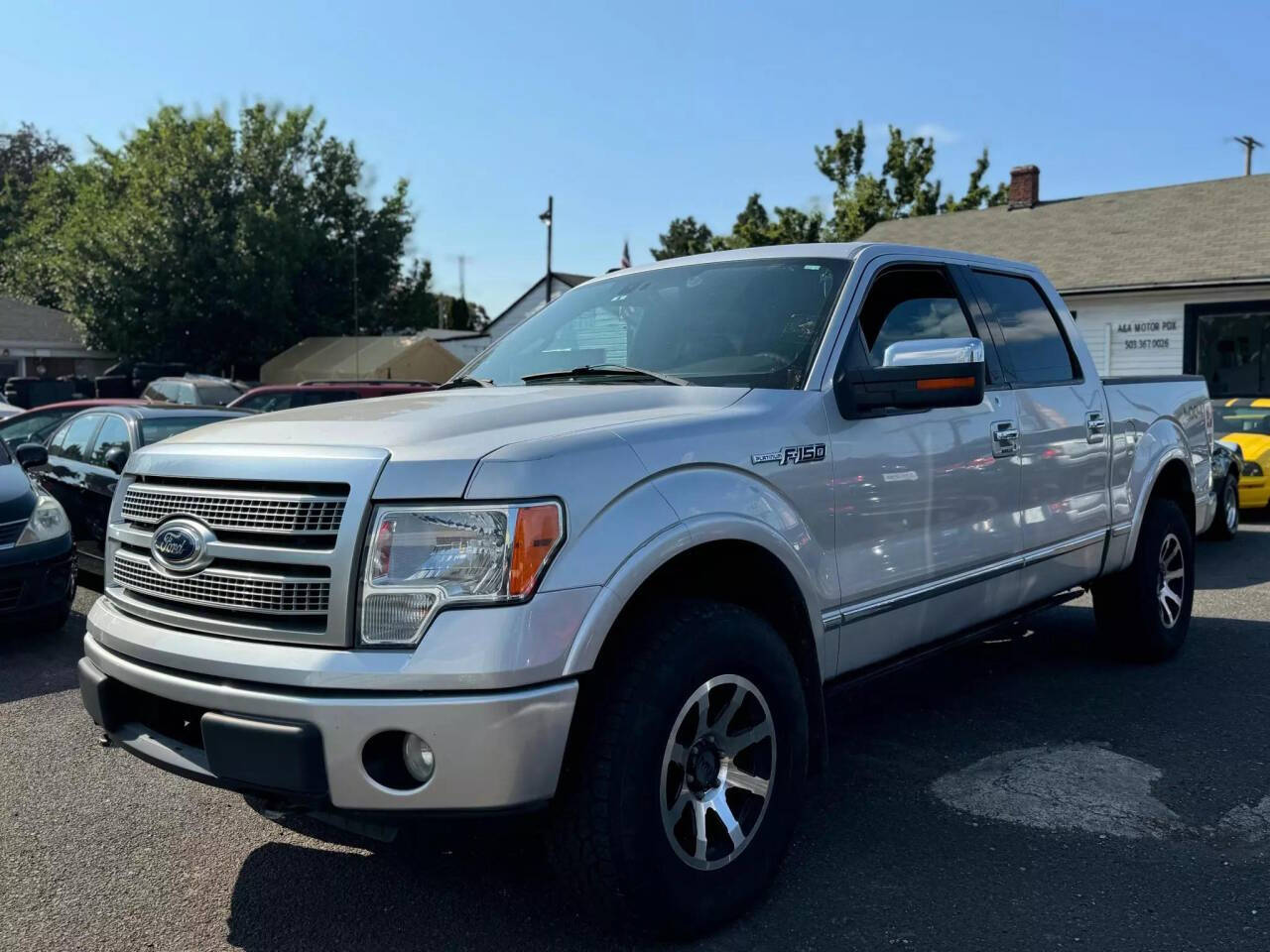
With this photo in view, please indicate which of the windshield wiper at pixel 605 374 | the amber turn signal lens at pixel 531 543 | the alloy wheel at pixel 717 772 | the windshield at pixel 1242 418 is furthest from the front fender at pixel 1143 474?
the windshield at pixel 1242 418

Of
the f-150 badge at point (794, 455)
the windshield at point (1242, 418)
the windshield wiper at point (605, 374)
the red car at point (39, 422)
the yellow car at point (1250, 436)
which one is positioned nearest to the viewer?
the f-150 badge at point (794, 455)

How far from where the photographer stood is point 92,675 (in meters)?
3.17

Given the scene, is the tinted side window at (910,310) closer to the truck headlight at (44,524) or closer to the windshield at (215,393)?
the truck headlight at (44,524)

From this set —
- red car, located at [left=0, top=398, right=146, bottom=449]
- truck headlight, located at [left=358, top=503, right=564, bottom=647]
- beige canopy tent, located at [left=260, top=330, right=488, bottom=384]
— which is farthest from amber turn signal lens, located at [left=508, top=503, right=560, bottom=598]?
beige canopy tent, located at [left=260, top=330, right=488, bottom=384]

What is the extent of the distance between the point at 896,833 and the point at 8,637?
570cm

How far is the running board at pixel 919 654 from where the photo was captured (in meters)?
3.68

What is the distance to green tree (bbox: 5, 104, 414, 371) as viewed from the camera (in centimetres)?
3816

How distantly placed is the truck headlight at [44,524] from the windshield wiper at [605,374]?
3998 millimetres

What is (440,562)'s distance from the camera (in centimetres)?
262

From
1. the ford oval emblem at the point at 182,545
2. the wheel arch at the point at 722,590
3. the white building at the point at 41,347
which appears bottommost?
the wheel arch at the point at 722,590

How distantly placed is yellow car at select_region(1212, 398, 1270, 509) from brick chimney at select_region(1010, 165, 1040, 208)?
13562 millimetres

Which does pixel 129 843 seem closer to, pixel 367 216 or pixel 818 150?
pixel 818 150

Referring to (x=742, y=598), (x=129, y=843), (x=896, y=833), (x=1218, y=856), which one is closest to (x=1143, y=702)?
(x=1218, y=856)

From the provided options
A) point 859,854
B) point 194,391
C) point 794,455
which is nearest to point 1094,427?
point 794,455
